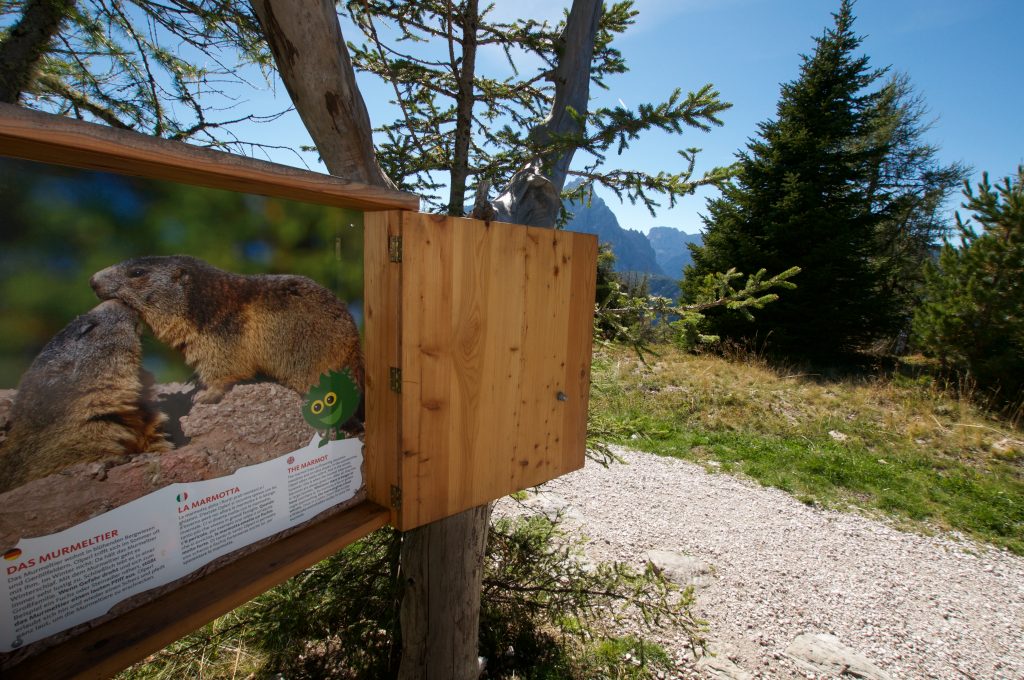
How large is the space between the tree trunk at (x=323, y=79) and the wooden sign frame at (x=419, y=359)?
66 cm

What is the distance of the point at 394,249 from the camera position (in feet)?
4.72

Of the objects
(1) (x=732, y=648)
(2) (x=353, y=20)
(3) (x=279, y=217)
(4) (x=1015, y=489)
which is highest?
(2) (x=353, y=20)

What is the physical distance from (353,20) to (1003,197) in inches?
467

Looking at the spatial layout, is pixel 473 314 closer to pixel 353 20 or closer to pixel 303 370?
pixel 303 370

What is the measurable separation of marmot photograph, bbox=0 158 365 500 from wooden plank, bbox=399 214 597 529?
255 millimetres

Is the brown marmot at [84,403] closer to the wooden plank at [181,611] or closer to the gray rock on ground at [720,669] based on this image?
the wooden plank at [181,611]

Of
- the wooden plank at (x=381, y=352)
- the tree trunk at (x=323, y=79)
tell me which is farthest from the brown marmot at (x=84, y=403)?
the tree trunk at (x=323, y=79)

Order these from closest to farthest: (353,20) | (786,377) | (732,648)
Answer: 1. (353,20)
2. (732,648)
3. (786,377)

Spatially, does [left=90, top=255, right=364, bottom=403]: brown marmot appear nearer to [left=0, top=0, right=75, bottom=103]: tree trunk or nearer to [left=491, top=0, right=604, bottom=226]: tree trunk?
[left=491, top=0, right=604, bottom=226]: tree trunk

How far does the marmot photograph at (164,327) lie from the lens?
94 centimetres

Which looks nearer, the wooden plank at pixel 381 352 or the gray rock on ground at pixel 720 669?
the wooden plank at pixel 381 352

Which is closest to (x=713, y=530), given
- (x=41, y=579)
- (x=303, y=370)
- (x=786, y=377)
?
(x=303, y=370)

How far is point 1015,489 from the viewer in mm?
5895

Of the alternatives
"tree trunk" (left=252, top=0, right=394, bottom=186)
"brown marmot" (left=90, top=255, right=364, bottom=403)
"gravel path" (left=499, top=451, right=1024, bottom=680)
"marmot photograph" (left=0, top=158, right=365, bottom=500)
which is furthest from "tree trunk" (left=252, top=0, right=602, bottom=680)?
"gravel path" (left=499, top=451, right=1024, bottom=680)
